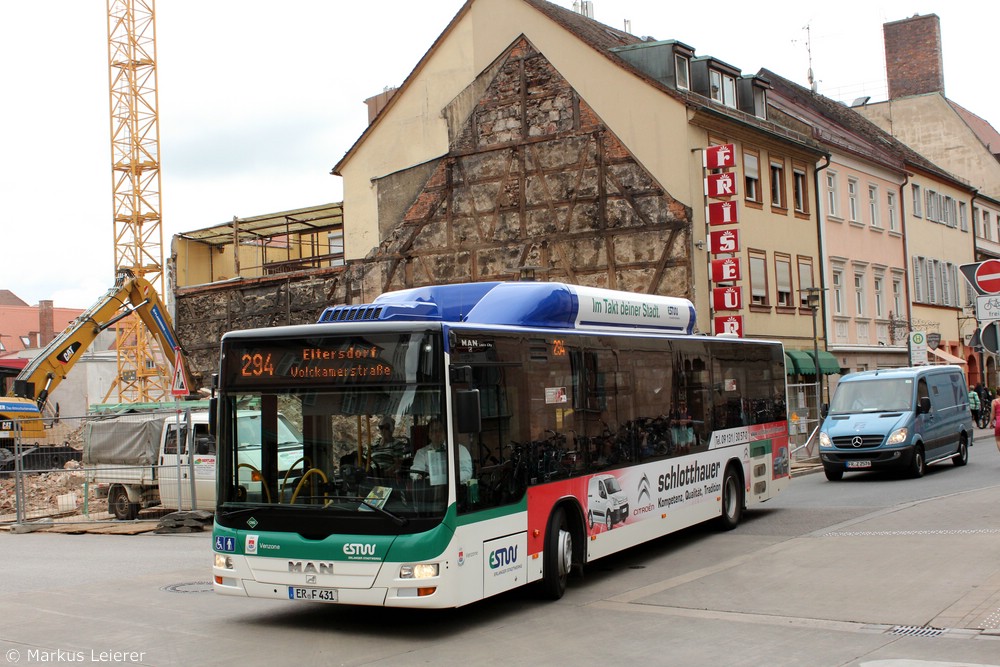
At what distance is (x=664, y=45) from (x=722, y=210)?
5796 millimetres

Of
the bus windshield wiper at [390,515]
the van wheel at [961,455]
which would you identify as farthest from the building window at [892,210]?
the bus windshield wiper at [390,515]

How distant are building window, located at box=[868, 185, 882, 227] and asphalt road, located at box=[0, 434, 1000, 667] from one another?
100 ft

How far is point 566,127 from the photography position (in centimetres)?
3422

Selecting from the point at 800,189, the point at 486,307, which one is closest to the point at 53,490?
the point at 486,307

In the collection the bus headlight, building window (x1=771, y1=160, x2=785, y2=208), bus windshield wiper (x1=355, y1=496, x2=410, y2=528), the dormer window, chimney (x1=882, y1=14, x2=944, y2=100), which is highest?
chimney (x1=882, y1=14, x2=944, y2=100)

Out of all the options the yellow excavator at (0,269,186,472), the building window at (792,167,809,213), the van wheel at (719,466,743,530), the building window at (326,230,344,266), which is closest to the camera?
the van wheel at (719,466,743,530)

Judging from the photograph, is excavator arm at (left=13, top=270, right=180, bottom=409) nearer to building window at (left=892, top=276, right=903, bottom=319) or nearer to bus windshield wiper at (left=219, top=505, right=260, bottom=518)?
bus windshield wiper at (left=219, top=505, right=260, bottom=518)

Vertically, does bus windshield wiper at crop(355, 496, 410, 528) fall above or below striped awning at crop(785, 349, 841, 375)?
below

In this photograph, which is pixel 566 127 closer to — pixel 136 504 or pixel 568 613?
pixel 136 504

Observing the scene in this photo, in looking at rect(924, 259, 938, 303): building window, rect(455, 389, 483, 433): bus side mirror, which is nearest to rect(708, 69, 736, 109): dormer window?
rect(924, 259, 938, 303): building window

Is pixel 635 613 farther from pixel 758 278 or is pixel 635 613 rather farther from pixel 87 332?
pixel 87 332

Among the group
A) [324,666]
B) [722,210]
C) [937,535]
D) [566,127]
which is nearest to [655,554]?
[937,535]

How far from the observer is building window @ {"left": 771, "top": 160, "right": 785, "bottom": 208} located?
3753 centimetres

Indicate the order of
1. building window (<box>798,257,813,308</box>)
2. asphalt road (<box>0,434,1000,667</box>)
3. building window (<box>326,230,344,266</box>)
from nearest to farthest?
asphalt road (<box>0,434,1000,667</box>)
building window (<box>798,257,813,308</box>)
building window (<box>326,230,344,266</box>)
